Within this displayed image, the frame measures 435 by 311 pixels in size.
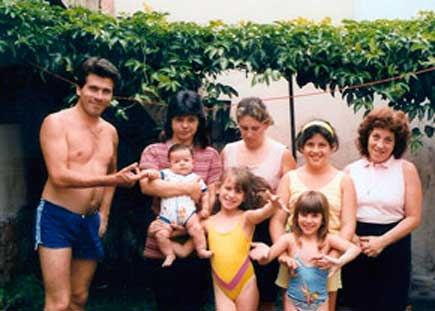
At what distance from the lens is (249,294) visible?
15.0 ft

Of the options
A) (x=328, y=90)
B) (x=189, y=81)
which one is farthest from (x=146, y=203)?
(x=328, y=90)

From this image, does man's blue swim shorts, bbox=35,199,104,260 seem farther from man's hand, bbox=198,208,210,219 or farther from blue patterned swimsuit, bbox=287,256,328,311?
blue patterned swimsuit, bbox=287,256,328,311

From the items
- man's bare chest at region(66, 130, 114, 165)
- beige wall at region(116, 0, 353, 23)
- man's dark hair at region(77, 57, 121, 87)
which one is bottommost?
man's bare chest at region(66, 130, 114, 165)

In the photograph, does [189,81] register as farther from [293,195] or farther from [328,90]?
[293,195]

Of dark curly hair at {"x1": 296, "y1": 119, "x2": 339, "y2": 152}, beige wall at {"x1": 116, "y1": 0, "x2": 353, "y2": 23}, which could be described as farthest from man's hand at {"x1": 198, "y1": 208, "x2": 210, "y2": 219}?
beige wall at {"x1": 116, "y1": 0, "x2": 353, "y2": 23}

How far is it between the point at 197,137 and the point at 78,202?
0.92 meters

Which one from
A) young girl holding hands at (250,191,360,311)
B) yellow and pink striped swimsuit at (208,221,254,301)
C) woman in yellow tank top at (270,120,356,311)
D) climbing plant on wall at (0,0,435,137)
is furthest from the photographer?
climbing plant on wall at (0,0,435,137)

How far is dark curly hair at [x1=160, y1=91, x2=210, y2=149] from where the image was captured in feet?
15.2

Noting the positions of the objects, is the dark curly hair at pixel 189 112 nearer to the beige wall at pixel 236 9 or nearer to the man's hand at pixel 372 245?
the man's hand at pixel 372 245

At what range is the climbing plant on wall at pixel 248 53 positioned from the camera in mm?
5871

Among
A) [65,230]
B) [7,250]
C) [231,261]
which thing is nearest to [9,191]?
[7,250]

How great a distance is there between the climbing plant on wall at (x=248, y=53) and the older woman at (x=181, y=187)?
120cm

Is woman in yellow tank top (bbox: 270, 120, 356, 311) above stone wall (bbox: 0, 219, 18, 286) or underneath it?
above

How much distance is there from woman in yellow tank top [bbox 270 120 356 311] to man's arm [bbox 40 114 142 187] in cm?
99
